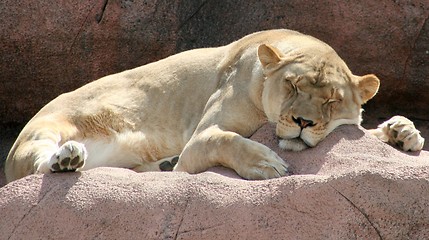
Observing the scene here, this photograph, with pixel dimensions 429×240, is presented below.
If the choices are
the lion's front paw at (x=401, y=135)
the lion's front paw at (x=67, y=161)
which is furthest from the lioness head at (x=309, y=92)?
the lion's front paw at (x=67, y=161)

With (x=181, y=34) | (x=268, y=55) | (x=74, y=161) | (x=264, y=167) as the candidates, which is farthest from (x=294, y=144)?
(x=181, y=34)

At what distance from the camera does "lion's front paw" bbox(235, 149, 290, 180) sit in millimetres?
5012

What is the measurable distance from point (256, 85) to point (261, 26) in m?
1.75

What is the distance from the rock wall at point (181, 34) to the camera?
7.31 metres

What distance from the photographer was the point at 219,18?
7559 mm

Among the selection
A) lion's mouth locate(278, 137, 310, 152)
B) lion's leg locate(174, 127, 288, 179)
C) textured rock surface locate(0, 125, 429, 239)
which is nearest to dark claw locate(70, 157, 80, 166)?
textured rock surface locate(0, 125, 429, 239)

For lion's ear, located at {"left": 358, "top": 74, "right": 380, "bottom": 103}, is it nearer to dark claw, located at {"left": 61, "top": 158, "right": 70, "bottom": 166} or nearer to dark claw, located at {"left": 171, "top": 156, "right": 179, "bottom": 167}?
dark claw, located at {"left": 171, "top": 156, "right": 179, "bottom": 167}

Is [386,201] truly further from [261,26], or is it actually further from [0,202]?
[261,26]

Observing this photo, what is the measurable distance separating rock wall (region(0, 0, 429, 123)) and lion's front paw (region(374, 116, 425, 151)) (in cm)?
182

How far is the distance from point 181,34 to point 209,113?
170cm

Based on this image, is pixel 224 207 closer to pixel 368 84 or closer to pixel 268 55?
pixel 268 55

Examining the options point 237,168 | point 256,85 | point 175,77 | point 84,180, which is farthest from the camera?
point 175,77

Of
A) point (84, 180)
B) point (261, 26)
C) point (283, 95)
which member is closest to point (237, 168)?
point (283, 95)

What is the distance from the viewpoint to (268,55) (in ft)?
18.4
